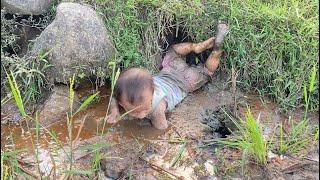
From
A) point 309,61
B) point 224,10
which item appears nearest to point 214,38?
point 224,10

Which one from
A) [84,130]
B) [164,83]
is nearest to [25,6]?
[84,130]

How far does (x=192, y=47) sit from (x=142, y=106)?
1.00 meters

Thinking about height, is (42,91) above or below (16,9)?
below

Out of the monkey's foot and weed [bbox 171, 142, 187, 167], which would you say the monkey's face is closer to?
weed [bbox 171, 142, 187, 167]

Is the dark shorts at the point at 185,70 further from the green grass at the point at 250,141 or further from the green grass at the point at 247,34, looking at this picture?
the green grass at the point at 250,141

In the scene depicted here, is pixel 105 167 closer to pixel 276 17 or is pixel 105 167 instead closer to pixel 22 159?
pixel 22 159

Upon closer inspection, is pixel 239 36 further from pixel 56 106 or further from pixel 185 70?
pixel 56 106

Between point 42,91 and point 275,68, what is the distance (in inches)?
74.9

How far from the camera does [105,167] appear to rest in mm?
3535

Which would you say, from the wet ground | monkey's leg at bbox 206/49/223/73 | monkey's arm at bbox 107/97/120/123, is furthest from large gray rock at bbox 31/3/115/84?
monkey's leg at bbox 206/49/223/73

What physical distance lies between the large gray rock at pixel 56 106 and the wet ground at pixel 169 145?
67 millimetres

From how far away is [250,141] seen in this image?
11.9ft

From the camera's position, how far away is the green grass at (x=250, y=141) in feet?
11.2

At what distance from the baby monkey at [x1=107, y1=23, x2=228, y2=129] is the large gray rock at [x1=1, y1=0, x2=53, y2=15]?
3.84 ft
